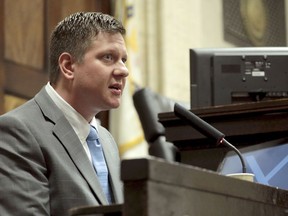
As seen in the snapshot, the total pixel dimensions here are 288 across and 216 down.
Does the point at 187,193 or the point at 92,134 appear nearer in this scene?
the point at 187,193

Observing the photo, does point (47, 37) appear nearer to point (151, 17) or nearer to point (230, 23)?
point (151, 17)

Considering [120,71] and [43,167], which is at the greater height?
[120,71]

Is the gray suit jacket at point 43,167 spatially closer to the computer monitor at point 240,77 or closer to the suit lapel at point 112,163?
the suit lapel at point 112,163

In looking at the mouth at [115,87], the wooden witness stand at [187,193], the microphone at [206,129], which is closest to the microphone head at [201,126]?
the microphone at [206,129]

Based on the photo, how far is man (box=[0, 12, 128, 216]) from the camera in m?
2.35

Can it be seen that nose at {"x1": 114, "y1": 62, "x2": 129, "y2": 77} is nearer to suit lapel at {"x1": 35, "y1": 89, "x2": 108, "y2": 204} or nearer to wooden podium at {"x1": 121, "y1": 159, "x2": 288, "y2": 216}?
suit lapel at {"x1": 35, "y1": 89, "x2": 108, "y2": 204}

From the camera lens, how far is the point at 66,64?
109 inches

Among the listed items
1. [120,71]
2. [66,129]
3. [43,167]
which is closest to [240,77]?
[120,71]

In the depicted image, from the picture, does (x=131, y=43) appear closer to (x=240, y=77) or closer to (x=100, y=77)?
(x=240, y=77)


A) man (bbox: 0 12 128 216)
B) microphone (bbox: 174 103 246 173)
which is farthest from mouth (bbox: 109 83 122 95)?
microphone (bbox: 174 103 246 173)

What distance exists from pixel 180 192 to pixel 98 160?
4.02ft

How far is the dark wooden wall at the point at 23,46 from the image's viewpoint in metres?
5.09

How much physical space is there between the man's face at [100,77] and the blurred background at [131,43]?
7.88 feet

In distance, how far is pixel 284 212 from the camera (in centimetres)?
186
